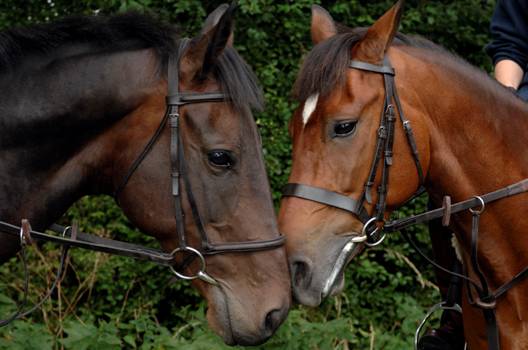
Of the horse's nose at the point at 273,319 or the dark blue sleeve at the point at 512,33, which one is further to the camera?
the dark blue sleeve at the point at 512,33

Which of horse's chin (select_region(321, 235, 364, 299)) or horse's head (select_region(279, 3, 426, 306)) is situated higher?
horse's head (select_region(279, 3, 426, 306))

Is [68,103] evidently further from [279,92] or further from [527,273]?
[279,92]

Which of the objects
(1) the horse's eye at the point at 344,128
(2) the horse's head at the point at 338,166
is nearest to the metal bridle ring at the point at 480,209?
(2) the horse's head at the point at 338,166

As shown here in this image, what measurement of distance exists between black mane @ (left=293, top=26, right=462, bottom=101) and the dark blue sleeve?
3.12ft

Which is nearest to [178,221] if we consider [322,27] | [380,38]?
[380,38]

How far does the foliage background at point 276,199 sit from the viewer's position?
21.9ft

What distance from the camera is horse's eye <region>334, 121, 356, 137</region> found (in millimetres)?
3244

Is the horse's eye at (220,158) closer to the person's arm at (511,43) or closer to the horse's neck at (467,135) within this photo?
the horse's neck at (467,135)

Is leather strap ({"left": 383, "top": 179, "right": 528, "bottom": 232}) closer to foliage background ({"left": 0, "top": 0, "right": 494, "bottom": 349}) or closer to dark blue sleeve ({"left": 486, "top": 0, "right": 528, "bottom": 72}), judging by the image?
dark blue sleeve ({"left": 486, "top": 0, "right": 528, "bottom": 72})

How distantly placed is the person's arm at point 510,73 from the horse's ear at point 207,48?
5.31 ft

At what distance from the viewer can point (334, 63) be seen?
3285 mm

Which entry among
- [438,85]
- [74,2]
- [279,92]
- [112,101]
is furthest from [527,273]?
[74,2]

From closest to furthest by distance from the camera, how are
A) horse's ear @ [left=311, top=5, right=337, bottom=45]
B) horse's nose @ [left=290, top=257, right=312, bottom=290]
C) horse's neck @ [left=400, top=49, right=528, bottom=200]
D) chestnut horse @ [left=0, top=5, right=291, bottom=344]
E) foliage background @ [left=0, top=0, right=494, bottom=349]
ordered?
chestnut horse @ [left=0, top=5, right=291, bottom=344]
horse's nose @ [left=290, top=257, right=312, bottom=290]
horse's neck @ [left=400, top=49, right=528, bottom=200]
horse's ear @ [left=311, top=5, right=337, bottom=45]
foliage background @ [left=0, top=0, right=494, bottom=349]

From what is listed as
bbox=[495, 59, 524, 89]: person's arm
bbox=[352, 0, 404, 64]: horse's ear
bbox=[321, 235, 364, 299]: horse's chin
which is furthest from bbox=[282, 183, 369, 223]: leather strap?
bbox=[495, 59, 524, 89]: person's arm
